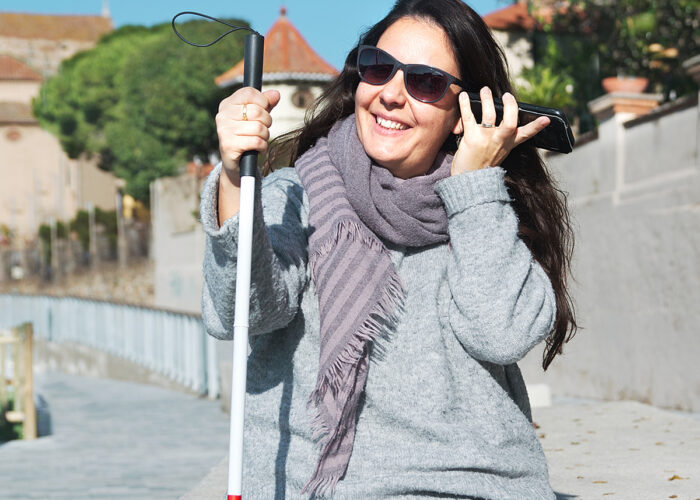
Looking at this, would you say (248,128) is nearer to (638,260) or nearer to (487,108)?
(487,108)

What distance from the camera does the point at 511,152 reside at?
2930 mm

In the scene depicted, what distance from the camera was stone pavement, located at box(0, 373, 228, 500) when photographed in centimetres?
810

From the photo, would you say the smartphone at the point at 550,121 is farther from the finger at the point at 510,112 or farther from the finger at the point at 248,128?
the finger at the point at 248,128

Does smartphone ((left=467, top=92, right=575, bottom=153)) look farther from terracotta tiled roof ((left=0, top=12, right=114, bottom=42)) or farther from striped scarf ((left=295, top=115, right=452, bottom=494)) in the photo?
terracotta tiled roof ((left=0, top=12, right=114, bottom=42))

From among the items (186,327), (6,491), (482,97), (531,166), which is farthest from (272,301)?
(186,327)

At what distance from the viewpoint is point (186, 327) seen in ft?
61.2

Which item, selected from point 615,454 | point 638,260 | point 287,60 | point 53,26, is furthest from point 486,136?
point 53,26

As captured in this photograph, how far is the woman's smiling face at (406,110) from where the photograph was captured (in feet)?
8.54

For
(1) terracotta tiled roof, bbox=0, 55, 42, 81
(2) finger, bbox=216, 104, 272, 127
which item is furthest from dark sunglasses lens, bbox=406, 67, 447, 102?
(1) terracotta tiled roof, bbox=0, 55, 42, 81

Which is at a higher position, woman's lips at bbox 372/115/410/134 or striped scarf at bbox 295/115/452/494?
woman's lips at bbox 372/115/410/134

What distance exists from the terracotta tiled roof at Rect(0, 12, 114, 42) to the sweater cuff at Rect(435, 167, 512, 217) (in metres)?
90.8

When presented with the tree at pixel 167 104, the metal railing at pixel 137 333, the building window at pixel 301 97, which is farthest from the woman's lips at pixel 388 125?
the tree at pixel 167 104

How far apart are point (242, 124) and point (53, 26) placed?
93.7 m

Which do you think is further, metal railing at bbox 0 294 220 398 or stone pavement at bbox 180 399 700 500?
metal railing at bbox 0 294 220 398
